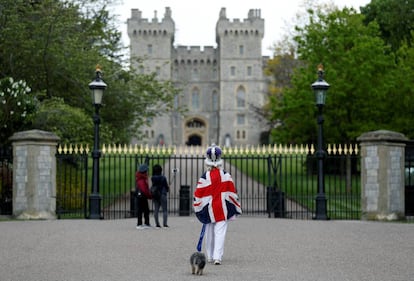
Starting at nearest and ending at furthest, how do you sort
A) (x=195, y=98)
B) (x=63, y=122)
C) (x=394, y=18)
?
(x=63, y=122)
(x=394, y=18)
(x=195, y=98)

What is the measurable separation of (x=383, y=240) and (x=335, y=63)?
14.4 m

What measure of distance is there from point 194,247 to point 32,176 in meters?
6.20

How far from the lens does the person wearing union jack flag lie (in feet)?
30.0

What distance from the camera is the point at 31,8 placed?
21781 mm

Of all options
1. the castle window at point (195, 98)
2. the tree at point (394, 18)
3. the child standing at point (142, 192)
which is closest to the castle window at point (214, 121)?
the castle window at point (195, 98)

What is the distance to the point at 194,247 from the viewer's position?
10836 mm

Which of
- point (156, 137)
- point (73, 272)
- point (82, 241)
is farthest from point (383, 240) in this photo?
point (156, 137)

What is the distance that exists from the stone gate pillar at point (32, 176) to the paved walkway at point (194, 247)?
0.82 m

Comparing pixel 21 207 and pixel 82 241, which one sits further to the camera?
pixel 21 207

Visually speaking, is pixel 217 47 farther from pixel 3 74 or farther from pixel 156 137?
pixel 3 74

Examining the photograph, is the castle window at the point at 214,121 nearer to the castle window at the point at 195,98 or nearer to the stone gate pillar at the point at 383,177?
the castle window at the point at 195,98

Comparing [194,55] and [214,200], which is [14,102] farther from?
[194,55]

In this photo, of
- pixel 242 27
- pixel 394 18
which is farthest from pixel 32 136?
pixel 242 27

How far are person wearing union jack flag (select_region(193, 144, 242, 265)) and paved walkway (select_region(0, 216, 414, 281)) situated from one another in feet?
1.51
